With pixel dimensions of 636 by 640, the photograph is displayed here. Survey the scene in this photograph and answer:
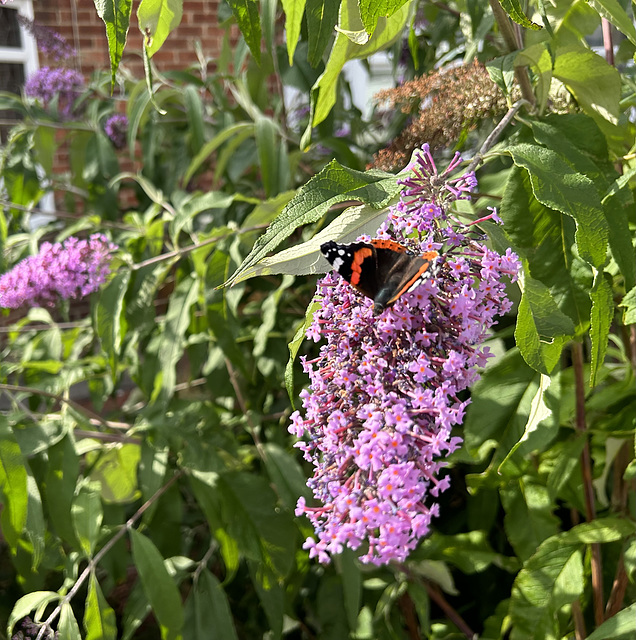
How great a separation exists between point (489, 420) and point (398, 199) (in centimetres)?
54

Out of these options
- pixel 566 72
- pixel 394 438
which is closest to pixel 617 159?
pixel 566 72

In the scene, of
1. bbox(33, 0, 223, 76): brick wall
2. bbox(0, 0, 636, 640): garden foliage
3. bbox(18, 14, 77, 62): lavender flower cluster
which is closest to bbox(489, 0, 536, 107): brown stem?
bbox(0, 0, 636, 640): garden foliage

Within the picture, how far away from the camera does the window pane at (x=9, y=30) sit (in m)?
3.81

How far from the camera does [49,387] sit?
1.60 metres

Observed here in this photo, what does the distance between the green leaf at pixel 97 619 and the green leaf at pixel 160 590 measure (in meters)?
0.08

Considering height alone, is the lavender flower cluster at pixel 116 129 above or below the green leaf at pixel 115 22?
below

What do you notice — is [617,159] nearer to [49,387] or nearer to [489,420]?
[489,420]

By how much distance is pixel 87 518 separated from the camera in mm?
1316

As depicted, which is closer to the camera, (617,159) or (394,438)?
(394,438)

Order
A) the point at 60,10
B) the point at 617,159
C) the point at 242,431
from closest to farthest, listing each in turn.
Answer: the point at 617,159
the point at 242,431
the point at 60,10

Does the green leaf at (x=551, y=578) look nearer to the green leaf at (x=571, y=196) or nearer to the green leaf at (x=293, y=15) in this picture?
the green leaf at (x=571, y=196)

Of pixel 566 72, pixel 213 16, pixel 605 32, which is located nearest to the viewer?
pixel 566 72

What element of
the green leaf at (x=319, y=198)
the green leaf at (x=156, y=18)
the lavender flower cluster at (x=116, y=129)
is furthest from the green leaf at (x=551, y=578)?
the lavender flower cluster at (x=116, y=129)

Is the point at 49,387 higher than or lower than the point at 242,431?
higher
